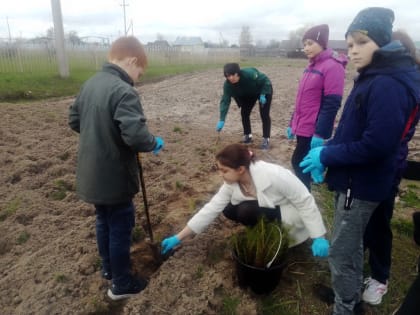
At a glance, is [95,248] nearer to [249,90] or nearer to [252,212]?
[252,212]

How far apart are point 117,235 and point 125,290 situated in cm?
44

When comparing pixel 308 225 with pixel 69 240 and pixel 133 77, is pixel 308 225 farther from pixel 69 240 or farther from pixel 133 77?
pixel 69 240

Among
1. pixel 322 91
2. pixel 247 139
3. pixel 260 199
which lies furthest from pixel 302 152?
pixel 247 139

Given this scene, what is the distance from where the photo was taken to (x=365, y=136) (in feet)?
5.83

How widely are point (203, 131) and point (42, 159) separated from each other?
3.21 metres

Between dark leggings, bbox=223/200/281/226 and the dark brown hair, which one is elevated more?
the dark brown hair

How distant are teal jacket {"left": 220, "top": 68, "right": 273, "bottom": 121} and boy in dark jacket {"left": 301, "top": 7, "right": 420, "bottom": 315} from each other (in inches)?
145

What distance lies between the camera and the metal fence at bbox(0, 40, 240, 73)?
15.1 m

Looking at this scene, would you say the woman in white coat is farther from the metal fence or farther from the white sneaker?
the metal fence

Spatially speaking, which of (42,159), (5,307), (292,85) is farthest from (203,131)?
(292,85)

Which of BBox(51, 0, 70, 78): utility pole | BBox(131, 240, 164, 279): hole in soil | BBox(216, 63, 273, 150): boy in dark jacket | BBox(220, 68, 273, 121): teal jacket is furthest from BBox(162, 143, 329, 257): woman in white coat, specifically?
BBox(51, 0, 70, 78): utility pole

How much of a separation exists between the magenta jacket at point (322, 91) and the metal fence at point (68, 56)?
1450cm

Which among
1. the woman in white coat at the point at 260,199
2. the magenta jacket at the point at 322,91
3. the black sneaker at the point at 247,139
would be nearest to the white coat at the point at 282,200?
the woman in white coat at the point at 260,199

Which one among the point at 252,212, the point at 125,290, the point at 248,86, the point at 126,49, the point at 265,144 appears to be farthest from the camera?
the point at 265,144
